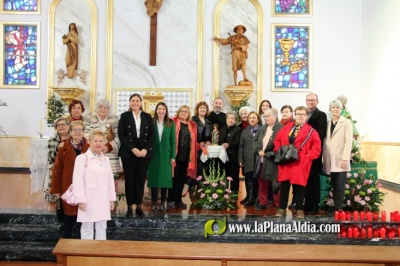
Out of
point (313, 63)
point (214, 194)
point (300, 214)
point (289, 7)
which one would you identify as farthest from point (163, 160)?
point (289, 7)

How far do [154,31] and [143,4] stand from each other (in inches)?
30.6

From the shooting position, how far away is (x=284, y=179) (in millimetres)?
6059

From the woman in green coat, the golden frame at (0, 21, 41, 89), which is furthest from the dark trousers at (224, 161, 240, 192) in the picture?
the golden frame at (0, 21, 41, 89)

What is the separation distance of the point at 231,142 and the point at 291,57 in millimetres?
5843

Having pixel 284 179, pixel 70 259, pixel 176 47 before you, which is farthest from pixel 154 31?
pixel 70 259

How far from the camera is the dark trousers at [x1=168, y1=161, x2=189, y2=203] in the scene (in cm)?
690

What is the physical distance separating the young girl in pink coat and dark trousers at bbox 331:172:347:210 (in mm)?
2988

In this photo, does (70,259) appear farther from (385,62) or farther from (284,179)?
(385,62)

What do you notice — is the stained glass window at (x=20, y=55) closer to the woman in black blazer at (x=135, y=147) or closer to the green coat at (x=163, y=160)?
the green coat at (x=163, y=160)

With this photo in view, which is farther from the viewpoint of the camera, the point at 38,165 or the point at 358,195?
the point at 38,165

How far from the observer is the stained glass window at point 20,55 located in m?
12.4

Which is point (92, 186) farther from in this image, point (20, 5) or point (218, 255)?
point (20, 5)

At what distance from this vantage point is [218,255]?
326 cm

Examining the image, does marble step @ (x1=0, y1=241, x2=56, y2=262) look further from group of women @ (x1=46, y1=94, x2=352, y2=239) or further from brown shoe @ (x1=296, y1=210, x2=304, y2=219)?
brown shoe @ (x1=296, y1=210, x2=304, y2=219)
